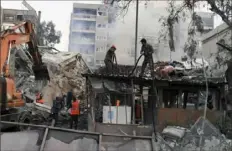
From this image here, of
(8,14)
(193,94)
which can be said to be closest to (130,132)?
(193,94)

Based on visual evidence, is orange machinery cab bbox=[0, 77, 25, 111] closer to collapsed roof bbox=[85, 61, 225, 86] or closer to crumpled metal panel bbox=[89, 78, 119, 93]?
crumpled metal panel bbox=[89, 78, 119, 93]

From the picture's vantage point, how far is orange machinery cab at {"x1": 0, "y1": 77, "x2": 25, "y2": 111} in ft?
39.4

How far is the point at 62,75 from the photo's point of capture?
77.4 ft

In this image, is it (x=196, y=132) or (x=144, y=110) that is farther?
(x=144, y=110)

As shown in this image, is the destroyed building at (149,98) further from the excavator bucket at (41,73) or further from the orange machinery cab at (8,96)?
the excavator bucket at (41,73)

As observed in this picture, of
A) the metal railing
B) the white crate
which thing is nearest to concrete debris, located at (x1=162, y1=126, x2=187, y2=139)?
the white crate

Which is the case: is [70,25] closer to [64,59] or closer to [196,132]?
[64,59]

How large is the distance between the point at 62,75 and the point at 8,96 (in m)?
10.7

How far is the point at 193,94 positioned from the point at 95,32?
109 ft

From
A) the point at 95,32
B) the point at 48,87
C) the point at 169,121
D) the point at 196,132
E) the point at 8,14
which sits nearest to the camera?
the point at 196,132

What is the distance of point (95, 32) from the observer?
51.4 m

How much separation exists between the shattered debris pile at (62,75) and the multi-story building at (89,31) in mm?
22925

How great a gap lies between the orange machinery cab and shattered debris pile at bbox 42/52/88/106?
28.0 ft

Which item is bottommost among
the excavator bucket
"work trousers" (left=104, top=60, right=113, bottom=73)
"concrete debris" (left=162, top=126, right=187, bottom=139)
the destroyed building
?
"concrete debris" (left=162, top=126, right=187, bottom=139)
